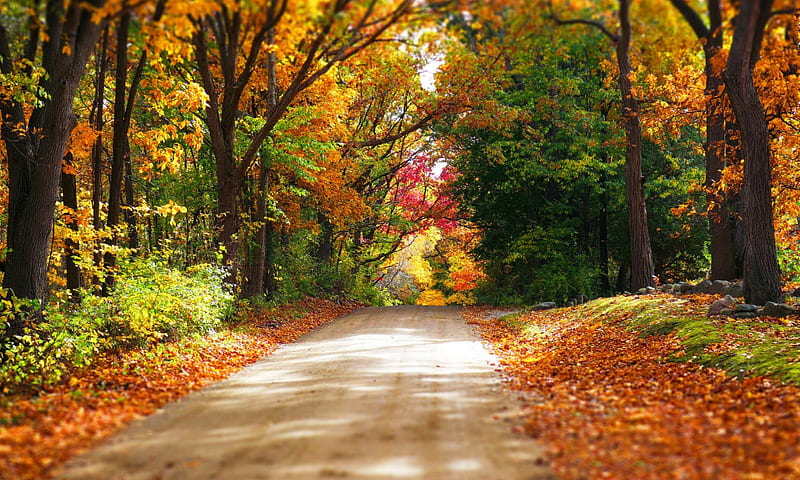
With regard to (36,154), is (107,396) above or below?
below

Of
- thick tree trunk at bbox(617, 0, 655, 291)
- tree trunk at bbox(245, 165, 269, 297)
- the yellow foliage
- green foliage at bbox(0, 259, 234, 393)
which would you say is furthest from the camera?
the yellow foliage

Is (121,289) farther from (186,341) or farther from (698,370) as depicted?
(698,370)

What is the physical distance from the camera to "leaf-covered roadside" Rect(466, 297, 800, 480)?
196 inches

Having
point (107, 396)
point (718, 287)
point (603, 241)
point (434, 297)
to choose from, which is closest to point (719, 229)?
point (718, 287)

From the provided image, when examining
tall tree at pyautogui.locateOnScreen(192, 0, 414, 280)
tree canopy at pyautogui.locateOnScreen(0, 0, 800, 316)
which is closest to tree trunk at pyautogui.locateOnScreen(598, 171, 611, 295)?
tree canopy at pyautogui.locateOnScreen(0, 0, 800, 316)

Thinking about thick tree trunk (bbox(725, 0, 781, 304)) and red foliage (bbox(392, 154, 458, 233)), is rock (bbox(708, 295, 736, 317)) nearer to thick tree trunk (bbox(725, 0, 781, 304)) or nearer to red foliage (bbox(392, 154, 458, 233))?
thick tree trunk (bbox(725, 0, 781, 304))

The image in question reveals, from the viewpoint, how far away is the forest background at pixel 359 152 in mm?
8867

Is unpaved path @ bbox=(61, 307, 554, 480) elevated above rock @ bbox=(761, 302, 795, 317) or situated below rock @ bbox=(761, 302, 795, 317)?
below

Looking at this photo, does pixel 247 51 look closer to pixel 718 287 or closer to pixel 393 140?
pixel 393 140

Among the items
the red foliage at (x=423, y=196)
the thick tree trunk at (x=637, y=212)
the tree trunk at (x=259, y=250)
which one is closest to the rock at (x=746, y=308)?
the thick tree trunk at (x=637, y=212)

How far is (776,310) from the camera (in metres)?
11.1

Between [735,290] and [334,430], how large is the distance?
458 inches

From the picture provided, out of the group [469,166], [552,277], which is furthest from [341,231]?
[552,277]

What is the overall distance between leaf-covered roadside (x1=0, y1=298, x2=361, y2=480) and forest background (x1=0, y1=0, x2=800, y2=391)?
57 centimetres
